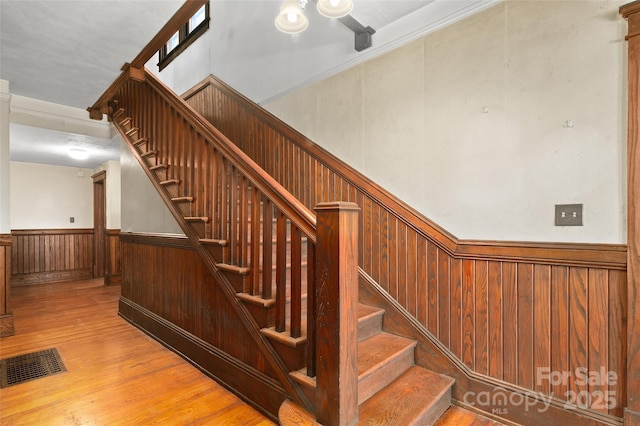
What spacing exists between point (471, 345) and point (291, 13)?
2.39 meters

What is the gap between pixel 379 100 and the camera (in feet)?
8.09

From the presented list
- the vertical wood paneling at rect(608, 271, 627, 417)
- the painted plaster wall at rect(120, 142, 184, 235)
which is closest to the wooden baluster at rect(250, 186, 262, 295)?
the painted plaster wall at rect(120, 142, 184, 235)

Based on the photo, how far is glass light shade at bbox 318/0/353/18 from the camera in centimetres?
192

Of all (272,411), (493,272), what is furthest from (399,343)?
(272,411)

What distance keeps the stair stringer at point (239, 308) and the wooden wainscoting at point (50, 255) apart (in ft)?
16.9

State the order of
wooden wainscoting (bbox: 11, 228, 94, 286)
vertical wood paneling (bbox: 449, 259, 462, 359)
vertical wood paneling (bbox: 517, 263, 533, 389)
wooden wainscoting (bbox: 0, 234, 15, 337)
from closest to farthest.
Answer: vertical wood paneling (bbox: 517, 263, 533, 389) < vertical wood paneling (bbox: 449, 259, 462, 359) < wooden wainscoting (bbox: 0, 234, 15, 337) < wooden wainscoting (bbox: 11, 228, 94, 286)

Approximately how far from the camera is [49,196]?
6602 millimetres

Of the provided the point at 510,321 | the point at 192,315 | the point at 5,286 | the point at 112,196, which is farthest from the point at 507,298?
the point at 112,196

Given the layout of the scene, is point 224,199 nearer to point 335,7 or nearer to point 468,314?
point 335,7

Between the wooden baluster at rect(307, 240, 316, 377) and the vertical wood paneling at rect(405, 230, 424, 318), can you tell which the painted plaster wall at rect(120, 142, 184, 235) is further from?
the vertical wood paneling at rect(405, 230, 424, 318)

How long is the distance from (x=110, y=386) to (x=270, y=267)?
1436 mm

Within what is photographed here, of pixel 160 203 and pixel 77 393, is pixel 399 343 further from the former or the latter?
pixel 160 203

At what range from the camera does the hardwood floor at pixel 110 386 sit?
6.11 ft

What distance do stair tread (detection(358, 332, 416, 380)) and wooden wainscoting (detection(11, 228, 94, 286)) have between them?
6979 millimetres
